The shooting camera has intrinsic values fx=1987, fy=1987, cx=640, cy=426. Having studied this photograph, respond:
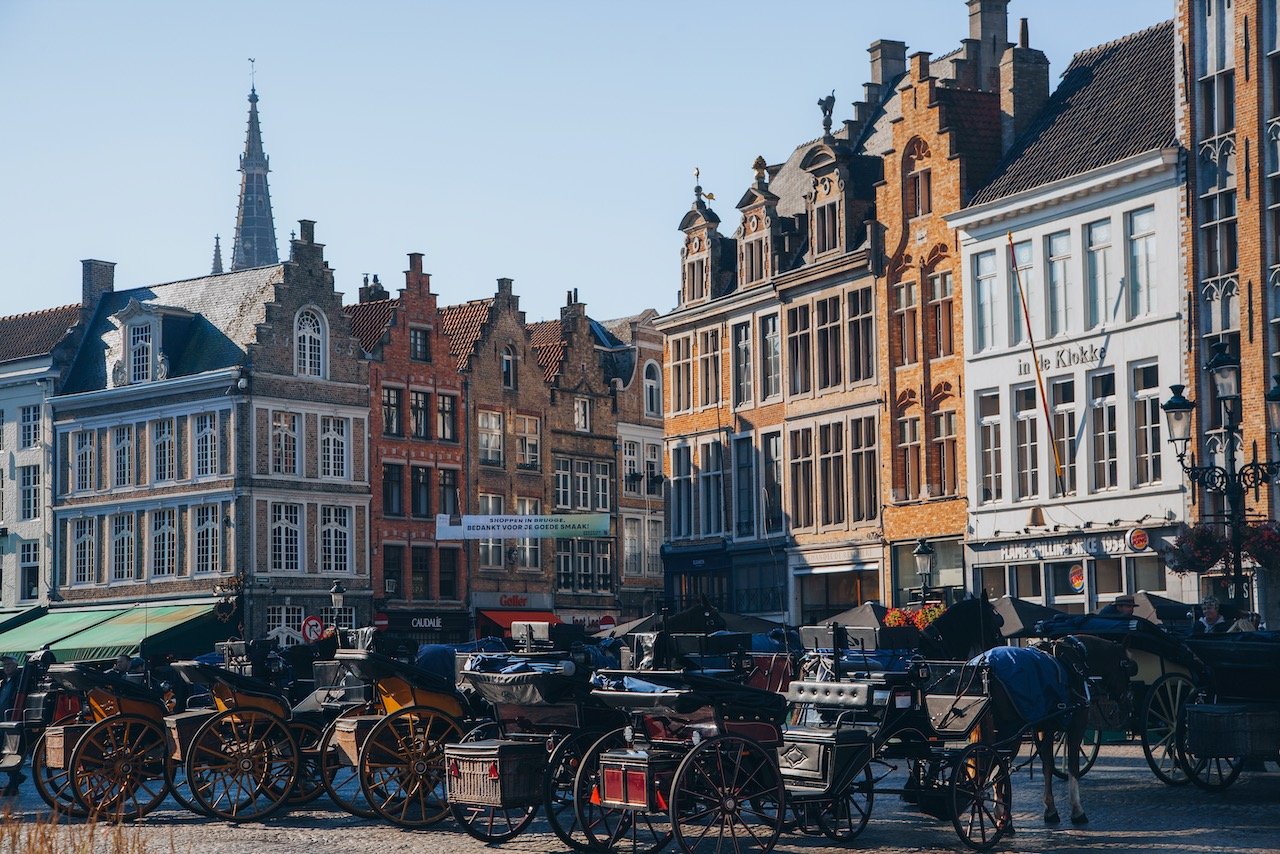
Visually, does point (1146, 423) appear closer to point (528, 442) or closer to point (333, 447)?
point (333, 447)

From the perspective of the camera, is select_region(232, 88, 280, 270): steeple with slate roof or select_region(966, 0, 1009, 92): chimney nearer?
select_region(966, 0, 1009, 92): chimney

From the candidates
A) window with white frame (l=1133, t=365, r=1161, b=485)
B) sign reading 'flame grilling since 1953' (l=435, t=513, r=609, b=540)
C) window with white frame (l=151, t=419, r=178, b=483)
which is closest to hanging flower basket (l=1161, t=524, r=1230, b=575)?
window with white frame (l=1133, t=365, r=1161, b=485)

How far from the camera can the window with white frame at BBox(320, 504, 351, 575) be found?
180 ft

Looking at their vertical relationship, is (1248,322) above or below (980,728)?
above

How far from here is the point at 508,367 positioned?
61781mm

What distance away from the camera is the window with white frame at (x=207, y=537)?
53094 millimetres

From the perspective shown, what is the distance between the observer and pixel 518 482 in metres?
61.2

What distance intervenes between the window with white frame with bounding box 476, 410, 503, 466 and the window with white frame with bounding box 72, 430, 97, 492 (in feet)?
37.2

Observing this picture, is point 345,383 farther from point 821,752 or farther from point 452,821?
point 821,752

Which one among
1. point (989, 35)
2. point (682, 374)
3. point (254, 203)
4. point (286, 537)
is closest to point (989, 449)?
point (989, 35)

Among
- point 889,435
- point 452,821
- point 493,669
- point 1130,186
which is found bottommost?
point 452,821

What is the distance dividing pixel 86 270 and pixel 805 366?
2451 centimetres

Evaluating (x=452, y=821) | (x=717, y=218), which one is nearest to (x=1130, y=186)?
(x=717, y=218)

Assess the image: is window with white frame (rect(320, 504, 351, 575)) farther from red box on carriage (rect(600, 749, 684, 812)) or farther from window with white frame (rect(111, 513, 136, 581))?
red box on carriage (rect(600, 749, 684, 812))
